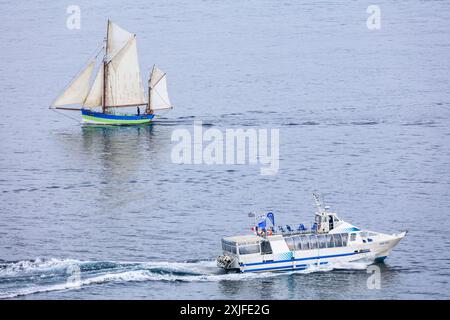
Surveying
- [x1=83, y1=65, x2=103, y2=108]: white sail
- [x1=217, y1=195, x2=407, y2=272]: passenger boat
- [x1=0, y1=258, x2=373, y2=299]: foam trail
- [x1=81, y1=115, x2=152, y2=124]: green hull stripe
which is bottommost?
[x1=0, y1=258, x2=373, y2=299]: foam trail

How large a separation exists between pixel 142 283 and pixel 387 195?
3140 centimetres

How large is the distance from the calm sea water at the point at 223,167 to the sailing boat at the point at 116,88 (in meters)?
2.77

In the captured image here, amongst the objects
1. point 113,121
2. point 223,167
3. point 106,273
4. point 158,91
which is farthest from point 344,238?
point 158,91

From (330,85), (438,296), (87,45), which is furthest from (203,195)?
(87,45)

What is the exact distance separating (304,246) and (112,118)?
69.3 meters

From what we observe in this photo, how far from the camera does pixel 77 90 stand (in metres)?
155

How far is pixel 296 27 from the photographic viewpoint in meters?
186

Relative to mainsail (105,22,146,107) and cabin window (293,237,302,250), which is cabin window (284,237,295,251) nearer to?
cabin window (293,237,302,250)

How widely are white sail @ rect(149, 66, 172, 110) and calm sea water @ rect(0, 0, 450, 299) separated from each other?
2.12 m

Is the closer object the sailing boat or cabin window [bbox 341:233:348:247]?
cabin window [bbox 341:233:348:247]

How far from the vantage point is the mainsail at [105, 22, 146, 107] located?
160 m

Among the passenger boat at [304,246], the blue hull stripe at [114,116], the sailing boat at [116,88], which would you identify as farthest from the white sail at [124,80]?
the passenger boat at [304,246]

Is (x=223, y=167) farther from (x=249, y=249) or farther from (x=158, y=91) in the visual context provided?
(x=158, y=91)

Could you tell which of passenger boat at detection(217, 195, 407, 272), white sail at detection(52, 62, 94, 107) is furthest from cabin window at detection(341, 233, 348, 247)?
white sail at detection(52, 62, 94, 107)
